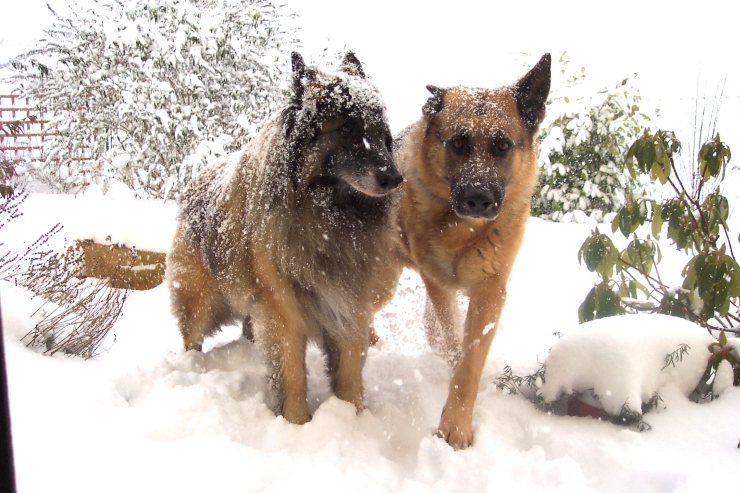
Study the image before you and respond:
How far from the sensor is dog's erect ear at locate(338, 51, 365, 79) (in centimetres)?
256

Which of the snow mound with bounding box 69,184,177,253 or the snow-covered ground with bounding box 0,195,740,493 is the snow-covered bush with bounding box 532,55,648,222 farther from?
the snow mound with bounding box 69,184,177,253

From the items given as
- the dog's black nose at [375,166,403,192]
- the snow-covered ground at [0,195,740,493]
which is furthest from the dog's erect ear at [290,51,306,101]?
the snow-covered ground at [0,195,740,493]

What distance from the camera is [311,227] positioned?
7.98 ft

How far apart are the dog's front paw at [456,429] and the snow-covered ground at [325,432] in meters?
0.06

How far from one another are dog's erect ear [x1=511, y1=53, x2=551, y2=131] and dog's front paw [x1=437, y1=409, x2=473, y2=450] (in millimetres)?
1721

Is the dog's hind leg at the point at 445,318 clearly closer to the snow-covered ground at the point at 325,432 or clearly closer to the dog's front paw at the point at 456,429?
the snow-covered ground at the point at 325,432

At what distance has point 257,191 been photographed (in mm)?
2502

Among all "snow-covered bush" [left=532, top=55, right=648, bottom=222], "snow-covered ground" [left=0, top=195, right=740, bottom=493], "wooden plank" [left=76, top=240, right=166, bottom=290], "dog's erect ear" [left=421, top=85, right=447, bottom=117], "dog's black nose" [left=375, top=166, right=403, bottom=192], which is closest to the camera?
"snow-covered ground" [left=0, top=195, right=740, bottom=493]

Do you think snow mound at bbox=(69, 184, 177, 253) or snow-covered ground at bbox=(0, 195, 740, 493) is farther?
snow mound at bbox=(69, 184, 177, 253)

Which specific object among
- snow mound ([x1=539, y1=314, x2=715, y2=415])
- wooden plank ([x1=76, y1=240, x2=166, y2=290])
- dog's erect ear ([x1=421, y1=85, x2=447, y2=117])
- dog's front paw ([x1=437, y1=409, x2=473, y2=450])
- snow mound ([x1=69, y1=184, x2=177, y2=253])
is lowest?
wooden plank ([x1=76, y1=240, x2=166, y2=290])

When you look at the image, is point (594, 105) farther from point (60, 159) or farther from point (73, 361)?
point (60, 159)

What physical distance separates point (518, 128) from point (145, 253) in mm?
4330

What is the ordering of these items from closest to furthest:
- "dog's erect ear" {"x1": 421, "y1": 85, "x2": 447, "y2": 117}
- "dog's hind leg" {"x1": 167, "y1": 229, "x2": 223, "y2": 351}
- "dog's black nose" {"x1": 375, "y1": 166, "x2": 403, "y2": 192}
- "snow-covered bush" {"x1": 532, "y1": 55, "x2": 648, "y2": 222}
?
"dog's black nose" {"x1": 375, "y1": 166, "x2": 403, "y2": 192} < "dog's erect ear" {"x1": 421, "y1": 85, "x2": 447, "y2": 117} < "dog's hind leg" {"x1": 167, "y1": 229, "x2": 223, "y2": 351} < "snow-covered bush" {"x1": 532, "y1": 55, "x2": 648, "y2": 222}

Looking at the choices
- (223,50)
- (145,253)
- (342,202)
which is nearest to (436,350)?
(342,202)
